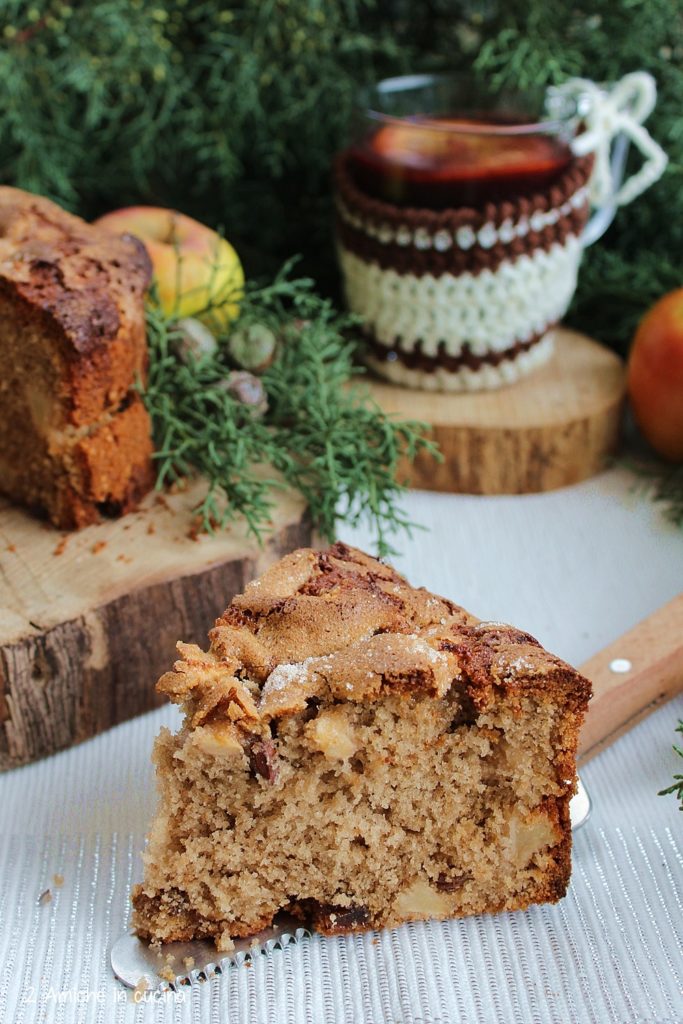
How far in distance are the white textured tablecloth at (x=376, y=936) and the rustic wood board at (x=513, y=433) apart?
56 cm

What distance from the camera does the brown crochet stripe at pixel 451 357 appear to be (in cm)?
253

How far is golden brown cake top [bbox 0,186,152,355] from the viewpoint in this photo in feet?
6.01

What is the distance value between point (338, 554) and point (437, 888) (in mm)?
480

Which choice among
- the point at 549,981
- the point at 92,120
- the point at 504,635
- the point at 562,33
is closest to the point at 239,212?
the point at 92,120

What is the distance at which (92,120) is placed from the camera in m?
2.61

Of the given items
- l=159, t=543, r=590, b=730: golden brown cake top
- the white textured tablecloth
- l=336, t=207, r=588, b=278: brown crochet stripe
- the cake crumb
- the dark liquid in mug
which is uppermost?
the dark liquid in mug

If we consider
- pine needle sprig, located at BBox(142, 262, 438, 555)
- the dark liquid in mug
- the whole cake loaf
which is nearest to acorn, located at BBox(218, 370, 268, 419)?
pine needle sprig, located at BBox(142, 262, 438, 555)

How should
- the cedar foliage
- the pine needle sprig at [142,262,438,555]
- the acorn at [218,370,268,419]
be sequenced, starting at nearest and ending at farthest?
the pine needle sprig at [142,262,438,555] < the acorn at [218,370,268,419] < the cedar foliage

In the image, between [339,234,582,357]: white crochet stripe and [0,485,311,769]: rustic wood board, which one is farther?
[339,234,582,357]: white crochet stripe

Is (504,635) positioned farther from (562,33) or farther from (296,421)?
(562,33)

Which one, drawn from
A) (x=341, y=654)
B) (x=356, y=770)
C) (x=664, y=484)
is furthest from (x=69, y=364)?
(x=664, y=484)

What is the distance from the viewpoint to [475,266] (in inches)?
94.2

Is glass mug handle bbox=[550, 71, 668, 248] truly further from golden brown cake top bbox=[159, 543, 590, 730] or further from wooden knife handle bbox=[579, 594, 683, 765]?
golden brown cake top bbox=[159, 543, 590, 730]

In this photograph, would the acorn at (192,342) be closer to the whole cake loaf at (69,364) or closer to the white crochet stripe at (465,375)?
the whole cake loaf at (69,364)
